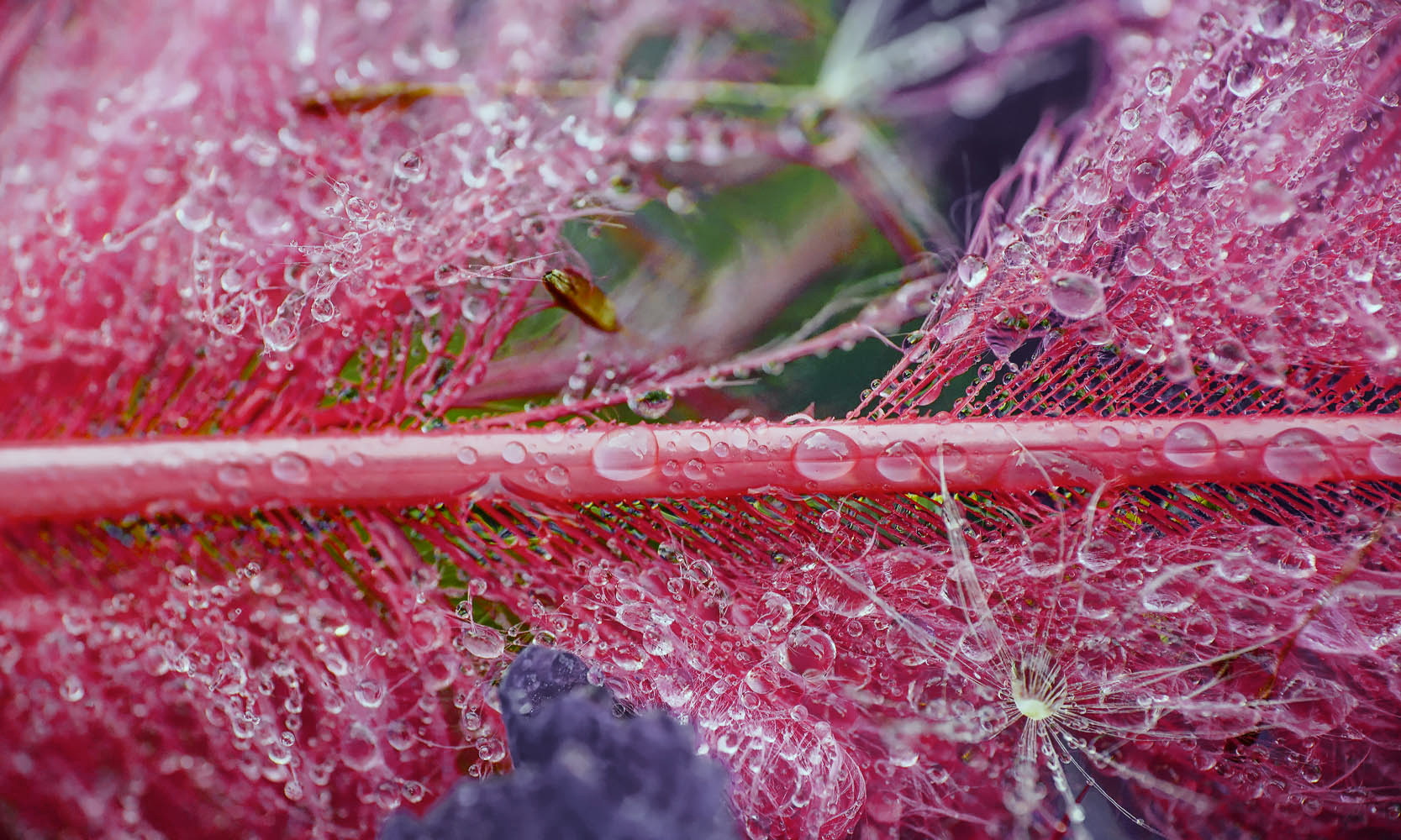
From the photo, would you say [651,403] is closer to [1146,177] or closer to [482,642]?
[482,642]

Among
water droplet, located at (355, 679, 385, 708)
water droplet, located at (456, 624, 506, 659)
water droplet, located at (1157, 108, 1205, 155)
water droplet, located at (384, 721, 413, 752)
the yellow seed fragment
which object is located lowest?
water droplet, located at (384, 721, 413, 752)

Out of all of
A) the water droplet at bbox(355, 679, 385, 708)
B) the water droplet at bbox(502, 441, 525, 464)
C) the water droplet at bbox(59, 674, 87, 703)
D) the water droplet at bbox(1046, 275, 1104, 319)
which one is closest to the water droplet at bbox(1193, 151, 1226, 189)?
the water droplet at bbox(1046, 275, 1104, 319)

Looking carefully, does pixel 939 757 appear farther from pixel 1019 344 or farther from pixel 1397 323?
pixel 1397 323

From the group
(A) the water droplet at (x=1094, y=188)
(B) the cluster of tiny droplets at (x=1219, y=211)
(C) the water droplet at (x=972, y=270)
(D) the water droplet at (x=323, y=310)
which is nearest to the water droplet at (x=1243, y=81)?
(B) the cluster of tiny droplets at (x=1219, y=211)

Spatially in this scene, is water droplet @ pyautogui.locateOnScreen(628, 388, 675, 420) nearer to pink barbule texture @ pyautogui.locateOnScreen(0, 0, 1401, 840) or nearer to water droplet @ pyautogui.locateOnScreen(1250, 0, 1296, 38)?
pink barbule texture @ pyautogui.locateOnScreen(0, 0, 1401, 840)

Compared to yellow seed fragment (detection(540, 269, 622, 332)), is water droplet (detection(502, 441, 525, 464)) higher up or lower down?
lower down

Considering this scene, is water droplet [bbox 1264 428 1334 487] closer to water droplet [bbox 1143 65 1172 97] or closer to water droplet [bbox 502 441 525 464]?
water droplet [bbox 1143 65 1172 97]

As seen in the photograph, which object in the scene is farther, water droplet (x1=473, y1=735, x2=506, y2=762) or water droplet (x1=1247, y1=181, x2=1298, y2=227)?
water droplet (x1=473, y1=735, x2=506, y2=762)
